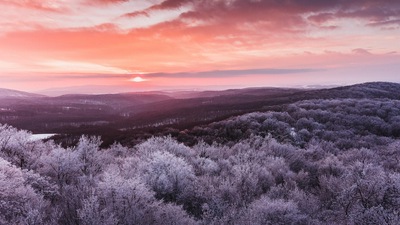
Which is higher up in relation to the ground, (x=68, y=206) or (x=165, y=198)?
(x=68, y=206)

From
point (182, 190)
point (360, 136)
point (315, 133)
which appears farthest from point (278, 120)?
point (182, 190)

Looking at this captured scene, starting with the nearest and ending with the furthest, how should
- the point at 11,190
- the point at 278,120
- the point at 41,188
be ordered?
the point at 11,190
the point at 41,188
the point at 278,120

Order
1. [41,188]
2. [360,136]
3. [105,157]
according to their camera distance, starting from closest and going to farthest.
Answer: [41,188]
[105,157]
[360,136]

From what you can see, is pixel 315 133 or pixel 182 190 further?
pixel 315 133

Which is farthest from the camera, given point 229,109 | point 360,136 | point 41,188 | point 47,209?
point 229,109

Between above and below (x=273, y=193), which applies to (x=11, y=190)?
above

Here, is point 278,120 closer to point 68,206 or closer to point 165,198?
point 165,198

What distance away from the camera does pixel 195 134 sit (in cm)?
8244

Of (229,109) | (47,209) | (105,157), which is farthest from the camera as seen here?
(229,109)

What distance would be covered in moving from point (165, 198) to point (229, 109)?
136m

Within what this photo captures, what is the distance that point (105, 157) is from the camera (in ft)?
152

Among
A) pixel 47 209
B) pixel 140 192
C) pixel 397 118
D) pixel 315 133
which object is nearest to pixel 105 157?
pixel 47 209

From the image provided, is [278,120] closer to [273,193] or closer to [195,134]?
[195,134]

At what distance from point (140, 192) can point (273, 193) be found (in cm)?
1430
